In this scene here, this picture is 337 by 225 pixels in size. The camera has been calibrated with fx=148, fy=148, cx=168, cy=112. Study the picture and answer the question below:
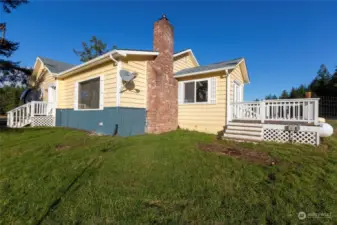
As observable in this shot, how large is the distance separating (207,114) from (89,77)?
6.48 meters

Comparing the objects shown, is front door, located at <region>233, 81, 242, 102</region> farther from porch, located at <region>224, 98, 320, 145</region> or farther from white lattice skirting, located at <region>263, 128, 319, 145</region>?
white lattice skirting, located at <region>263, 128, 319, 145</region>

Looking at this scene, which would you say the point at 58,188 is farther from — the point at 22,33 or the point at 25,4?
the point at 22,33

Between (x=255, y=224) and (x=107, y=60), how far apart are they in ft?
23.1

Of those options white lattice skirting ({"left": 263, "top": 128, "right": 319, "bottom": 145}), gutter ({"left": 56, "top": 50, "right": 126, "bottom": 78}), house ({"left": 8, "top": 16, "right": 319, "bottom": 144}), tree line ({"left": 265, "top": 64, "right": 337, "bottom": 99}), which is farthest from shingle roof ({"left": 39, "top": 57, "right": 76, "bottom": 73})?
tree line ({"left": 265, "top": 64, "right": 337, "bottom": 99})

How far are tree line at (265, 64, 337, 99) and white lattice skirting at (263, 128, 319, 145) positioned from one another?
71.9ft

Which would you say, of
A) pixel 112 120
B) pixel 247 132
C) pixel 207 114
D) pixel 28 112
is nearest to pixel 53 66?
pixel 28 112

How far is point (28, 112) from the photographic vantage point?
30.1 feet

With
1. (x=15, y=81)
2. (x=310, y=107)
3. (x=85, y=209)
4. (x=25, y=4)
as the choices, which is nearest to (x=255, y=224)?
(x=85, y=209)

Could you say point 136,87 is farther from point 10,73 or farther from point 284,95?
point 284,95

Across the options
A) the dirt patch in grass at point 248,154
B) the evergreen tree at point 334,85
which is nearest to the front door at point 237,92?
the dirt patch in grass at point 248,154

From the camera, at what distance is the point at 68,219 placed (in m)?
1.82

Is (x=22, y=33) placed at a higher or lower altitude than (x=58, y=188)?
higher

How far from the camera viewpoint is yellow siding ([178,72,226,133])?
7.60 meters

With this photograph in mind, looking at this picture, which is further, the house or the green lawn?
the house
